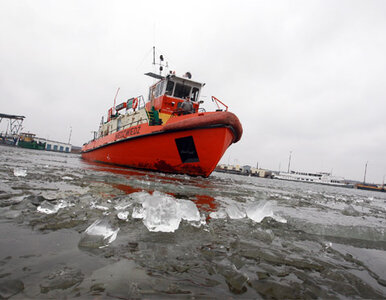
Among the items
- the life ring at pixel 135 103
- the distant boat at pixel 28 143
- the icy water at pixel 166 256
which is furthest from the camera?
the distant boat at pixel 28 143

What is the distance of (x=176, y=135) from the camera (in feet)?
21.8

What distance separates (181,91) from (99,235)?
856cm

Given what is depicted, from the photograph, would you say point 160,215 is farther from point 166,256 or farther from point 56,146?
point 56,146

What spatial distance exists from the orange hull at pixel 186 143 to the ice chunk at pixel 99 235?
527cm

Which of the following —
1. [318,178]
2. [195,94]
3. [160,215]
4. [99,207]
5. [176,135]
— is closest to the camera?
[160,215]

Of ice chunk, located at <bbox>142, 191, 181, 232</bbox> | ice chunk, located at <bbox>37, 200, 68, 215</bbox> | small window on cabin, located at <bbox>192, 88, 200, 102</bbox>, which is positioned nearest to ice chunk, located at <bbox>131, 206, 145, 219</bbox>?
ice chunk, located at <bbox>142, 191, 181, 232</bbox>

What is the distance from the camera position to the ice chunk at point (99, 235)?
983 millimetres

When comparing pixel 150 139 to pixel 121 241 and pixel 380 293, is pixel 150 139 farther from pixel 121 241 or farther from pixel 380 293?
pixel 380 293

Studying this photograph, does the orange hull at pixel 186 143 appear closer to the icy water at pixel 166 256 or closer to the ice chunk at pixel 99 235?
the icy water at pixel 166 256

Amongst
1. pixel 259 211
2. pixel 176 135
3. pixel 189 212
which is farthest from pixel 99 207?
pixel 176 135

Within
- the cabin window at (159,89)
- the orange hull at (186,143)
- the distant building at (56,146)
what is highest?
the cabin window at (159,89)

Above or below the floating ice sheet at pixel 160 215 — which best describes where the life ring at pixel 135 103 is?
above

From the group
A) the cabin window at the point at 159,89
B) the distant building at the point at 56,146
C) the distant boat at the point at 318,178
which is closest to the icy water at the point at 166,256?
the cabin window at the point at 159,89

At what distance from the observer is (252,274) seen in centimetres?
86
